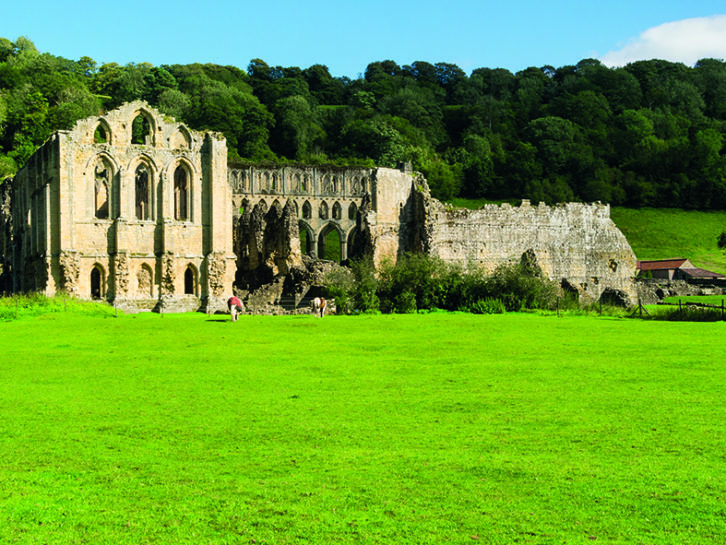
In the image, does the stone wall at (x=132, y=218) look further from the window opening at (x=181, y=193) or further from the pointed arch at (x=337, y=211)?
the pointed arch at (x=337, y=211)

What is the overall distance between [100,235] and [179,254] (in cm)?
427

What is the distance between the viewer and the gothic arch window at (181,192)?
1873 inches

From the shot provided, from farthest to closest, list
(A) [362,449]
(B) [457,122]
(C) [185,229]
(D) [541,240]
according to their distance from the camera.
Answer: (B) [457,122] → (D) [541,240] → (C) [185,229] → (A) [362,449]

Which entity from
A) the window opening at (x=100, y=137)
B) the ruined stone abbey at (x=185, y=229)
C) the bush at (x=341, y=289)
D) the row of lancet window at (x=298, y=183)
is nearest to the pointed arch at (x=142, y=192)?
the ruined stone abbey at (x=185, y=229)

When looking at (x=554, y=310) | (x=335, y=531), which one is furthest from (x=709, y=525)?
(x=554, y=310)

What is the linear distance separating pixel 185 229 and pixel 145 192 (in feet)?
20.5

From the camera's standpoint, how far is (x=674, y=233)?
95375 mm

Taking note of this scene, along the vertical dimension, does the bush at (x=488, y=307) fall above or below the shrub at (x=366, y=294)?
below

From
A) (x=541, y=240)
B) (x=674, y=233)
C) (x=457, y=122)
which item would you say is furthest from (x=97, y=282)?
(x=457, y=122)

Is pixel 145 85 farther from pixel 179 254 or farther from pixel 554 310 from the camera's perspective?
pixel 554 310

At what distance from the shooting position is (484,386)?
1424cm

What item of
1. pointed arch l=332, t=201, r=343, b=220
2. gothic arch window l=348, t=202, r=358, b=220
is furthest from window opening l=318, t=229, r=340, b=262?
gothic arch window l=348, t=202, r=358, b=220

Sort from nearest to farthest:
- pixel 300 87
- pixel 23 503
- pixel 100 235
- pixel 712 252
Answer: pixel 23 503, pixel 100 235, pixel 712 252, pixel 300 87

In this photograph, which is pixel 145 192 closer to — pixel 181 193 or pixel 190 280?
pixel 181 193
